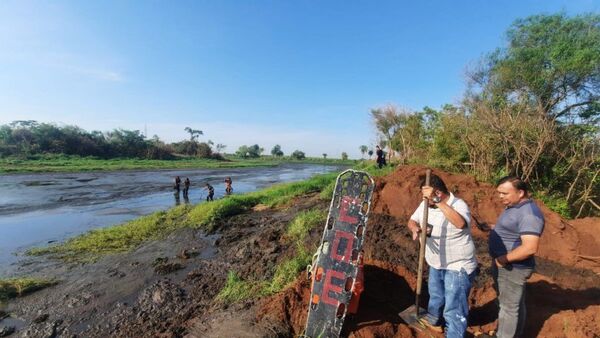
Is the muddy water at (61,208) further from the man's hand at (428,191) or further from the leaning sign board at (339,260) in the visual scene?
the man's hand at (428,191)

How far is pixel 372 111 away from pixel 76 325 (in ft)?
81.8

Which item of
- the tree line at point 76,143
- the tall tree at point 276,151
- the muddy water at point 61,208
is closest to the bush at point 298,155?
the tall tree at point 276,151

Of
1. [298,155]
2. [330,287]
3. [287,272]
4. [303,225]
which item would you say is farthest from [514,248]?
[298,155]

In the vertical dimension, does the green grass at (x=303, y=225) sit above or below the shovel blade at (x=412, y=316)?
above

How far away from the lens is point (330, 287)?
3.15m

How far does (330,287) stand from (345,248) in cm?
43

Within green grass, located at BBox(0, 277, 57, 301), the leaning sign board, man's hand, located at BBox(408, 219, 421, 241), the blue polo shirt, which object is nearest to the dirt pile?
the leaning sign board

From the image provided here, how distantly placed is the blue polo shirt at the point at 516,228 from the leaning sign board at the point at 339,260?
126cm

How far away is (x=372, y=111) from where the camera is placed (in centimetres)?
2658

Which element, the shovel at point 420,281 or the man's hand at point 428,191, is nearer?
the man's hand at point 428,191

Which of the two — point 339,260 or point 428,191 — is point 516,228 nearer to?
point 428,191

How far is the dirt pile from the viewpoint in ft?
11.3

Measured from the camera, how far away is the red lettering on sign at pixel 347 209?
3.44 metres

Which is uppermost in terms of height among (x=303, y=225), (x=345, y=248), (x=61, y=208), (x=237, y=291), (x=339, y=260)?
(x=345, y=248)
